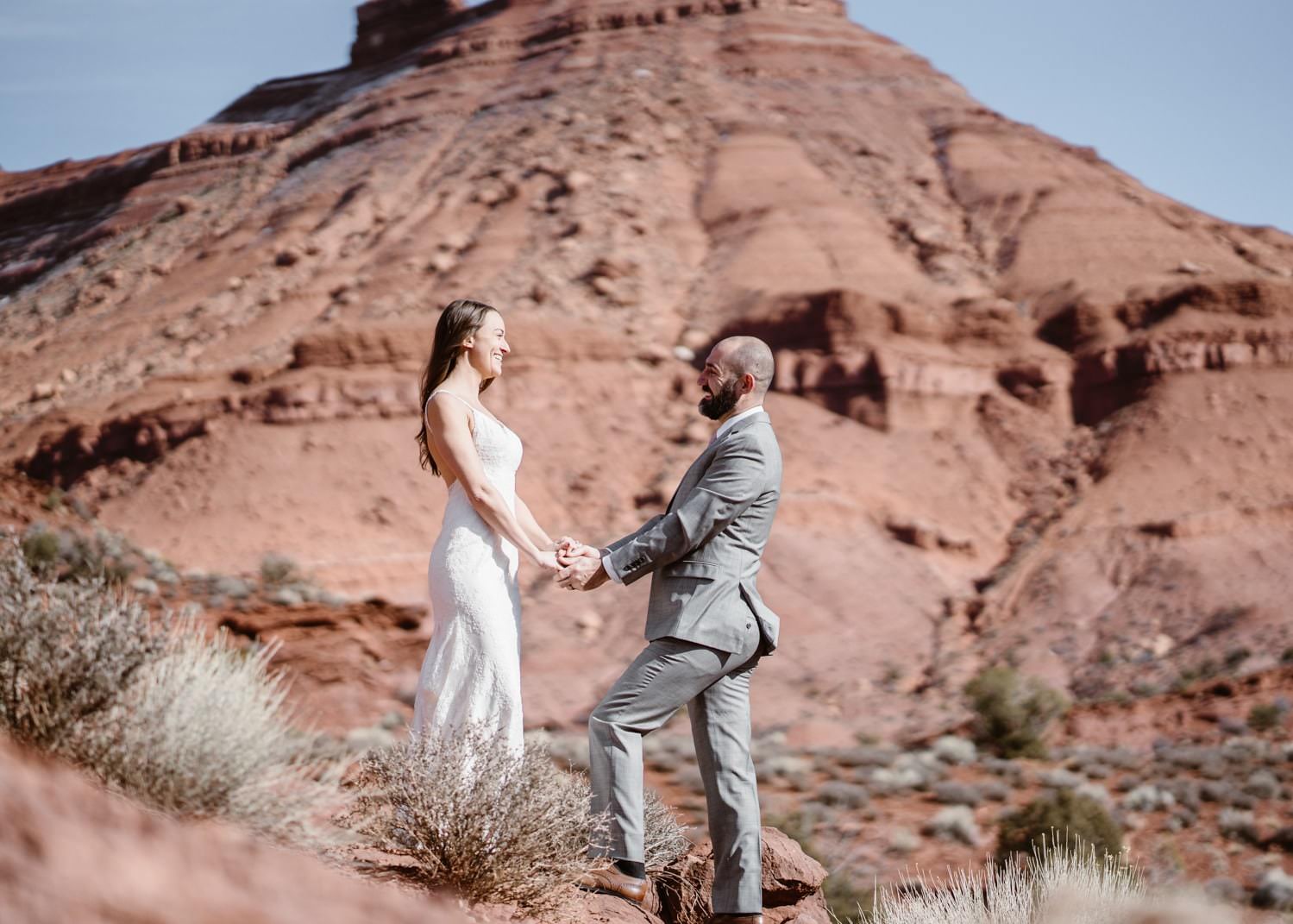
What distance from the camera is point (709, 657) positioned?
426 centimetres

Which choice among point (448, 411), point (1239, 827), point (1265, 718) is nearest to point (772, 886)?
point (448, 411)

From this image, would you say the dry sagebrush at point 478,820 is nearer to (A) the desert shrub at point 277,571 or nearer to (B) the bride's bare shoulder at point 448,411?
(B) the bride's bare shoulder at point 448,411

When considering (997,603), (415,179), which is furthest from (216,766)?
(415,179)

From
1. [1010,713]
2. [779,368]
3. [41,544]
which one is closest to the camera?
[41,544]

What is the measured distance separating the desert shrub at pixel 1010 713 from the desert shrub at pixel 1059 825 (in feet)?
13.7

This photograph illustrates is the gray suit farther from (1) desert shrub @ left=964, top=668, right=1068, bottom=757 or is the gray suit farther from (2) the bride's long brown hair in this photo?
(1) desert shrub @ left=964, top=668, right=1068, bottom=757

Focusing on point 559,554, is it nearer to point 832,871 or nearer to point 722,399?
point 722,399

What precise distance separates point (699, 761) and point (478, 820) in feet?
2.71

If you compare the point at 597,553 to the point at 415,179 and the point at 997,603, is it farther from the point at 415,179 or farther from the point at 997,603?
the point at 415,179

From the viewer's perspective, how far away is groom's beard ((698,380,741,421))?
455cm

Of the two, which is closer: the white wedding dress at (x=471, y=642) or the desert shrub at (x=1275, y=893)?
the white wedding dress at (x=471, y=642)

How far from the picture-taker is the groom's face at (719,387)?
455 centimetres

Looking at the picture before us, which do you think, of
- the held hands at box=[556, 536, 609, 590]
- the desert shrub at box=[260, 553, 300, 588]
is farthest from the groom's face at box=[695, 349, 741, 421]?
the desert shrub at box=[260, 553, 300, 588]

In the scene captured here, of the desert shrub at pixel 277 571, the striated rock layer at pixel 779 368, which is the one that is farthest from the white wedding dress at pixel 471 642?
the desert shrub at pixel 277 571
